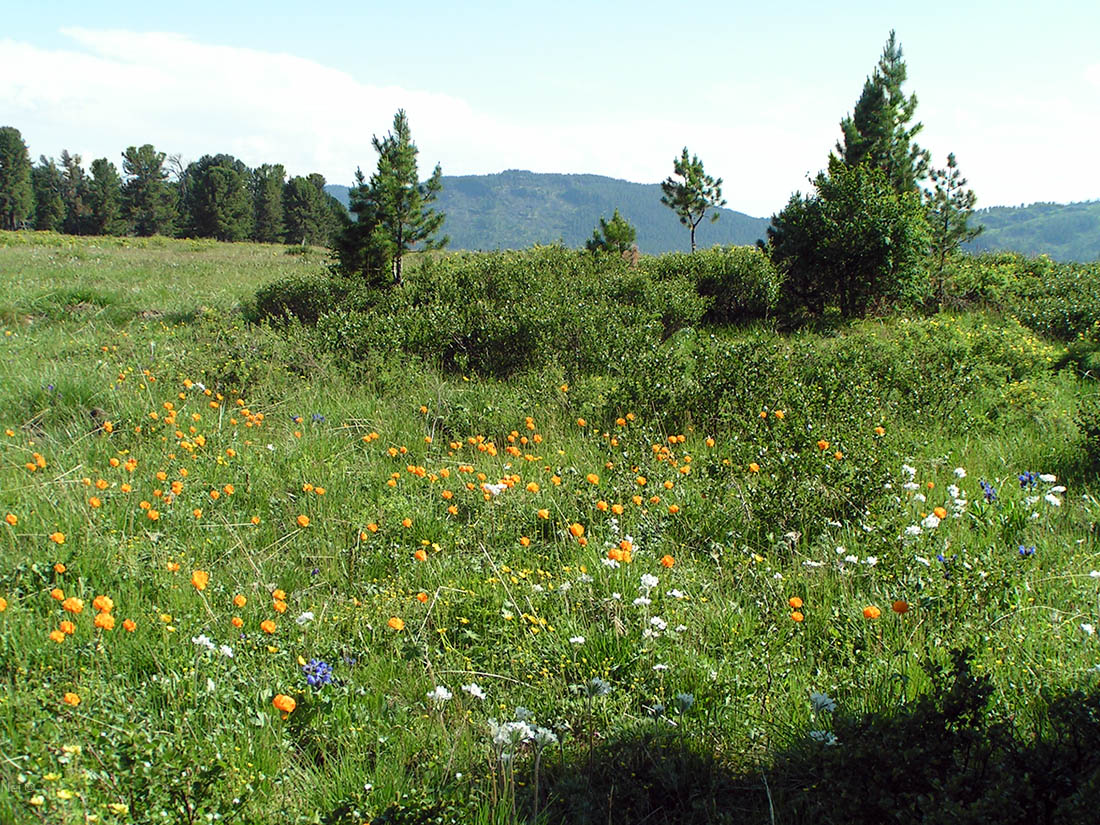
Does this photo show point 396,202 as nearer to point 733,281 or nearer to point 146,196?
point 733,281

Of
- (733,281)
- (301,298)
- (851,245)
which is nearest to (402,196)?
(301,298)

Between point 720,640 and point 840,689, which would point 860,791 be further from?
point 720,640

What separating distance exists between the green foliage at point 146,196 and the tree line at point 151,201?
0.09 m

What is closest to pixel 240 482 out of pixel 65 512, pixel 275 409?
pixel 65 512

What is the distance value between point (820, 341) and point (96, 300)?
38.8 ft

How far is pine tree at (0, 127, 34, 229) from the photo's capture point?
61.4m

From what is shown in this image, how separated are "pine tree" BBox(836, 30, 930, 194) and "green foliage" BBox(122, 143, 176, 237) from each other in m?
61.4

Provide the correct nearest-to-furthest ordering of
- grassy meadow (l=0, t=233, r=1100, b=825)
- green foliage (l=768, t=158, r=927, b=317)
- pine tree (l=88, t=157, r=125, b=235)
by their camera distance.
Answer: grassy meadow (l=0, t=233, r=1100, b=825), green foliage (l=768, t=158, r=927, b=317), pine tree (l=88, t=157, r=125, b=235)

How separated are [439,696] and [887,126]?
940 inches

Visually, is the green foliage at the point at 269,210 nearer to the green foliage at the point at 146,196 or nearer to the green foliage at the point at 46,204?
the green foliage at the point at 146,196

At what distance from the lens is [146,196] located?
6362 centimetres

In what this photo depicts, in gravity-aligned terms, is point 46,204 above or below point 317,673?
above

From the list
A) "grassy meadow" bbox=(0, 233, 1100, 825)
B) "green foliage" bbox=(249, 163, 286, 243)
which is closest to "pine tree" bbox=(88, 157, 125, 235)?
"green foliage" bbox=(249, 163, 286, 243)

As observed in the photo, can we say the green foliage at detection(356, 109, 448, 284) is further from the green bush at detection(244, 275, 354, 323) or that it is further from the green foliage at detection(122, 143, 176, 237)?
the green foliage at detection(122, 143, 176, 237)
